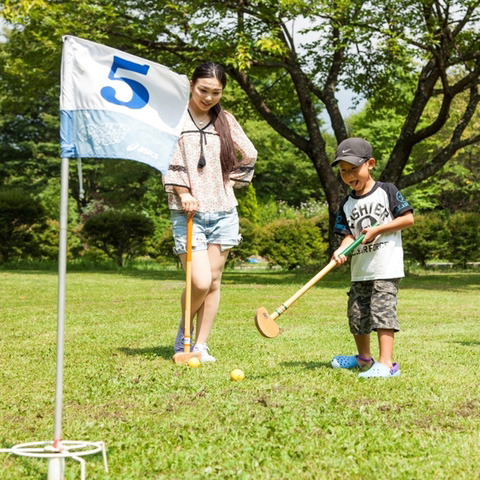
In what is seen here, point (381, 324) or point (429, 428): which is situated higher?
point (381, 324)

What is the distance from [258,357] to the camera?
5379 millimetres

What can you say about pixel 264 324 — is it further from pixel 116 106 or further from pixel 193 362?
pixel 116 106

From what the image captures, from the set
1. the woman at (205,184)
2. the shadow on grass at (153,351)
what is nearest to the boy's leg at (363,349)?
the woman at (205,184)

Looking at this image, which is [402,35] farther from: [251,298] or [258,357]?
[258,357]

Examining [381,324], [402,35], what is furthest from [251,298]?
[381,324]

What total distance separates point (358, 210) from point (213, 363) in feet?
4.74

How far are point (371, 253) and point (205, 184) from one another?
1.28 m

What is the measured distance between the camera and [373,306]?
4.73m

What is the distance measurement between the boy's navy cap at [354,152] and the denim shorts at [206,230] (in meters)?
0.98

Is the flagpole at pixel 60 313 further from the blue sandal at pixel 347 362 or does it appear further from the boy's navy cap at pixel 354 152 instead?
the blue sandal at pixel 347 362

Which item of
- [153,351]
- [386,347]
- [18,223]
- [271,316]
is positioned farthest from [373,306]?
[18,223]

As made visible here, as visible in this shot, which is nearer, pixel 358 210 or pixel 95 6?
pixel 358 210

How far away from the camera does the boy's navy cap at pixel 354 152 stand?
15.4 feet

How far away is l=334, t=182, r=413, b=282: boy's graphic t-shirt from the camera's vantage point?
476 centimetres
